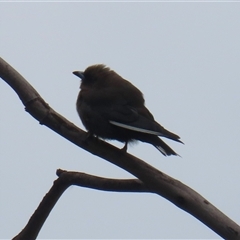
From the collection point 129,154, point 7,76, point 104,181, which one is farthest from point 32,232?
point 7,76

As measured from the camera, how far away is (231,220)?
10.5ft

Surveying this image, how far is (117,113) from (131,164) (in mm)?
1095

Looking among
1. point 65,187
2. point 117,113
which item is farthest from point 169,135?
point 65,187

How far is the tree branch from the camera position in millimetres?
3211

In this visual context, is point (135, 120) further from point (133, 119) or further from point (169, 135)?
point (169, 135)

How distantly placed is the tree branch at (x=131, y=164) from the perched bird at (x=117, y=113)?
0.45m

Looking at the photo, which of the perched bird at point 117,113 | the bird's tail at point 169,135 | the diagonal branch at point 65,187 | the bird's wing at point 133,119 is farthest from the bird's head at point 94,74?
the diagonal branch at point 65,187

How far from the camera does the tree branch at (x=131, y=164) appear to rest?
10.5 feet

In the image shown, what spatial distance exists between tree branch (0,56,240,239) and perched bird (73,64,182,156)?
1.48 feet

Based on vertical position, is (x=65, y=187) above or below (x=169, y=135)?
below

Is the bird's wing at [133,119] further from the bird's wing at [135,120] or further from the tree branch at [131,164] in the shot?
the tree branch at [131,164]

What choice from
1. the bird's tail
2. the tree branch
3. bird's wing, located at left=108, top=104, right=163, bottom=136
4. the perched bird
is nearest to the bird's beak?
the perched bird

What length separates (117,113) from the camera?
4535 mm

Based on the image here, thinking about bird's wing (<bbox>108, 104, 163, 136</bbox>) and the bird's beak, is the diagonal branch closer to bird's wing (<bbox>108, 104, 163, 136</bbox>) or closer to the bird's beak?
bird's wing (<bbox>108, 104, 163, 136</bbox>)
